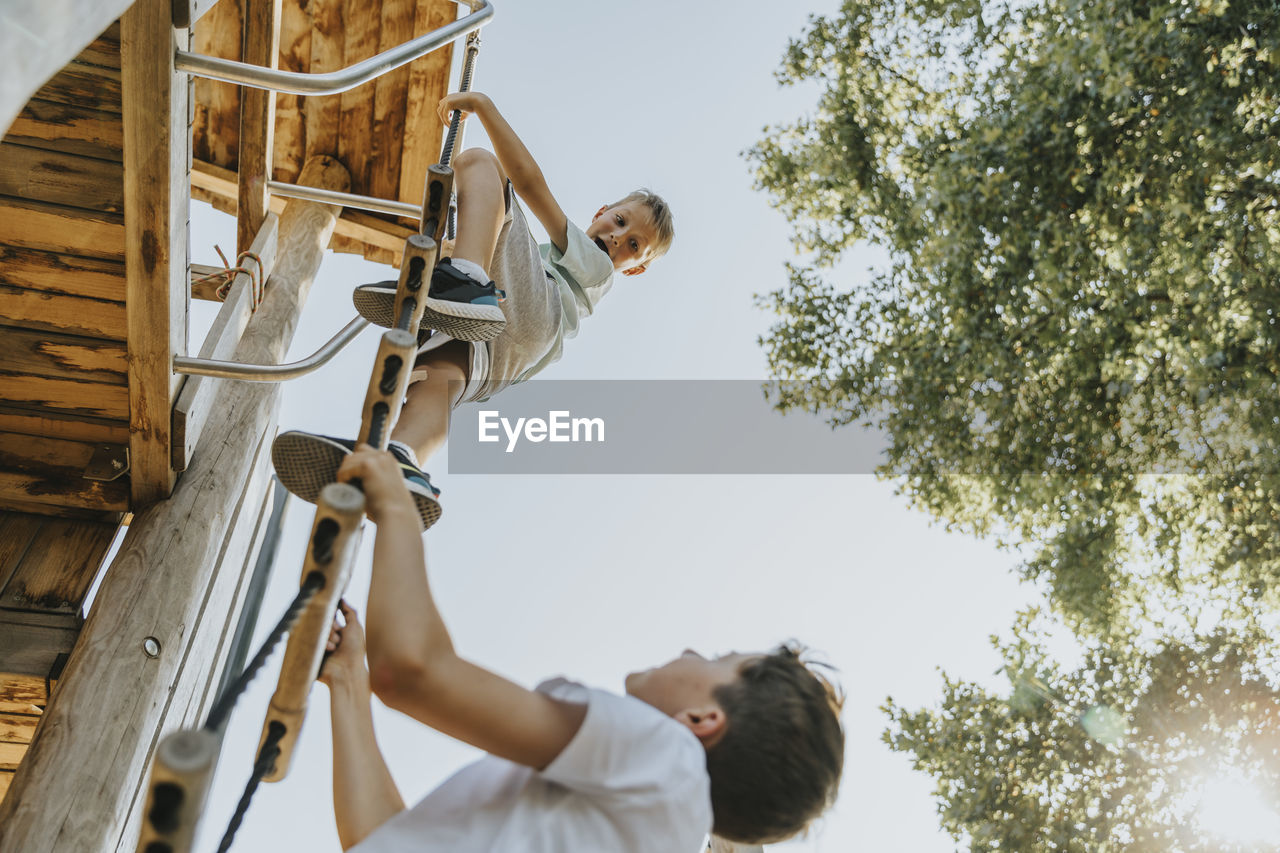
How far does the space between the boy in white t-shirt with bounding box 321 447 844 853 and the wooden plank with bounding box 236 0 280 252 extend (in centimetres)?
249

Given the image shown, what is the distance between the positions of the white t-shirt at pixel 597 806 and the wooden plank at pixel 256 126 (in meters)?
2.81

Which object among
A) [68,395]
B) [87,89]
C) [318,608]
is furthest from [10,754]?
A: [318,608]

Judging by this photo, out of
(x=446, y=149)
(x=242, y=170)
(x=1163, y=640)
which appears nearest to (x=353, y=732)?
(x=446, y=149)

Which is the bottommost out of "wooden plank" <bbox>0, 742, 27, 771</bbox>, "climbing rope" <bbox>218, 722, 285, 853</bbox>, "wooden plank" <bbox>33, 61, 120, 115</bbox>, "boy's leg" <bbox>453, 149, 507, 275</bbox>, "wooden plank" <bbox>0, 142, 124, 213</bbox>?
"climbing rope" <bbox>218, 722, 285, 853</bbox>

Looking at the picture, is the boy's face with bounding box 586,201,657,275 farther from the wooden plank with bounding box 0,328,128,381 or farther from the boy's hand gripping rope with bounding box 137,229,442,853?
the boy's hand gripping rope with bounding box 137,229,442,853

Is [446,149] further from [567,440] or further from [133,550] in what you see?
[567,440]

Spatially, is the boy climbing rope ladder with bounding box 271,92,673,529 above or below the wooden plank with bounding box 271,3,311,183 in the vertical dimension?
below

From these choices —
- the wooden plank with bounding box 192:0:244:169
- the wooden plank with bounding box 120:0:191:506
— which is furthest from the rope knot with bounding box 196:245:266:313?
the wooden plank with bounding box 120:0:191:506

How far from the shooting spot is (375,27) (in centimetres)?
429

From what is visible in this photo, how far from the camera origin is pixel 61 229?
2.27 metres

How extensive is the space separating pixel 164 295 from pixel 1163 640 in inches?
261

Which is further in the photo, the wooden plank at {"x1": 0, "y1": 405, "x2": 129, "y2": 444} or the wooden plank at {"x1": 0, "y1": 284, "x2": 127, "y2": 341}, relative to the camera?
the wooden plank at {"x1": 0, "y1": 405, "x2": 129, "y2": 444}

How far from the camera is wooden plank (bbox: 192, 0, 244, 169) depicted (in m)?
4.22

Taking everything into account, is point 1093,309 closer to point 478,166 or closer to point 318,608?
point 478,166
